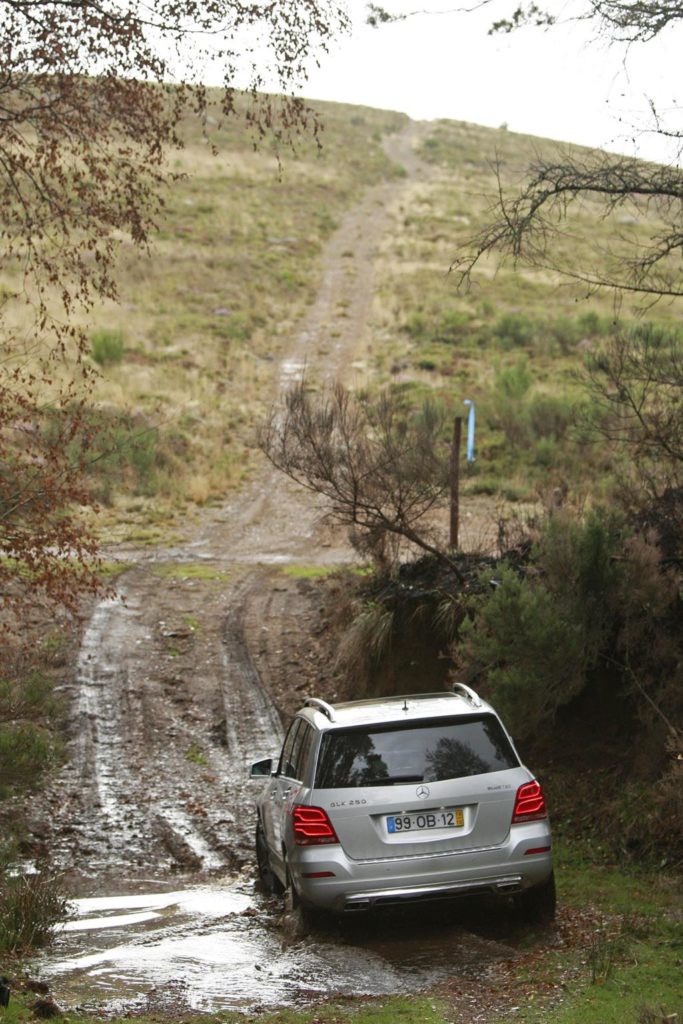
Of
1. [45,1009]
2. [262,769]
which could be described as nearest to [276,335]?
[262,769]

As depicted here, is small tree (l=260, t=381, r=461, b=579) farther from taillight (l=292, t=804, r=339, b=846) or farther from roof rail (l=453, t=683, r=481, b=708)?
taillight (l=292, t=804, r=339, b=846)

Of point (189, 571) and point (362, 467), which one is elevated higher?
point (362, 467)

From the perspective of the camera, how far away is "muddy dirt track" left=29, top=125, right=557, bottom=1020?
687cm

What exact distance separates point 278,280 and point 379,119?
206ft

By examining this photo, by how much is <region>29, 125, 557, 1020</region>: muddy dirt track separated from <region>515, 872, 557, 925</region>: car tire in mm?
272

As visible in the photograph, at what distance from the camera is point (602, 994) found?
5.97 m

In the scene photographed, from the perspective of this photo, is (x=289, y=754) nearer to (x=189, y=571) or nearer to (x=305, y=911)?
(x=305, y=911)

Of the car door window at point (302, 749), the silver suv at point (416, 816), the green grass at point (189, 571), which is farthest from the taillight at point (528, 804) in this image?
the green grass at point (189, 571)

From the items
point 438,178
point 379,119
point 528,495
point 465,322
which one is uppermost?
point 379,119

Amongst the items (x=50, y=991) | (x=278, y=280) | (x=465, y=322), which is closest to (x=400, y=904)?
(x=50, y=991)

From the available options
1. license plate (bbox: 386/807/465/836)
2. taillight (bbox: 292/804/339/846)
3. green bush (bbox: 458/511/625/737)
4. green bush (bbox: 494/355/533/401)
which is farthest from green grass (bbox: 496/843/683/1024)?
green bush (bbox: 494/355/533/401)

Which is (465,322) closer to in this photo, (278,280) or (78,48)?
(278,280)

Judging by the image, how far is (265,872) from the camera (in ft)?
32.7

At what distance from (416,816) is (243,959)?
1363 millimetres
